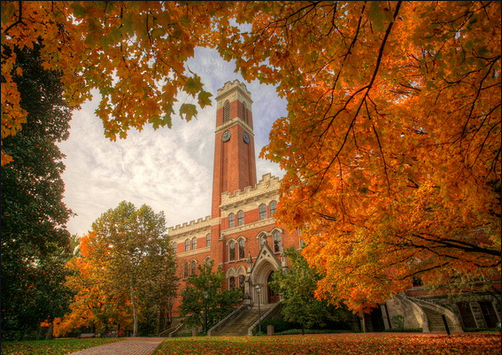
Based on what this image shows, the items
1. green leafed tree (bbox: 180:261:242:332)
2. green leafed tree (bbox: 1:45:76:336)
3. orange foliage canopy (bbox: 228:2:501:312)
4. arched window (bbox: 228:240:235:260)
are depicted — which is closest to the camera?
orange foliage canopy (bbox: 228:2:501:312)

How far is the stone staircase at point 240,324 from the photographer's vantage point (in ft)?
61.7

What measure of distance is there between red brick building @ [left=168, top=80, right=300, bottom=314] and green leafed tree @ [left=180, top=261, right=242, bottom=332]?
9.47 feet

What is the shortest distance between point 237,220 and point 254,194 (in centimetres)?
359

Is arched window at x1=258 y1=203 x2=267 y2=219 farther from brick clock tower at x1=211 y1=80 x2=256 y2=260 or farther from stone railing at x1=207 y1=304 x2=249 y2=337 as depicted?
stone railing at x1=207 y1=304 x2=249 y2=337

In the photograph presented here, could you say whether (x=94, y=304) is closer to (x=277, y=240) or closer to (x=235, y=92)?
(x=277, y=240)

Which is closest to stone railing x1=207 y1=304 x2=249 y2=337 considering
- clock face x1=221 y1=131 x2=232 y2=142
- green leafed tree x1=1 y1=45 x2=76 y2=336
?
green leafed tree x1=1 y1=45 x2=76 y2=336

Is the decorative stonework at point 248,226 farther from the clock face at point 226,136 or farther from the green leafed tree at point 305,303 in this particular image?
the clock face at point 226,136

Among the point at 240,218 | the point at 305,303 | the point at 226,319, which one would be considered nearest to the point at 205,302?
the point at 226,319

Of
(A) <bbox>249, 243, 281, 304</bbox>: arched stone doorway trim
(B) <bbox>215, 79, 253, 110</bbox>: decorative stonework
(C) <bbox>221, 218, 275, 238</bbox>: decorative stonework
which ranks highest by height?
(B) <bbox>215, 79, 253, 110</bbox>: decorative stonework

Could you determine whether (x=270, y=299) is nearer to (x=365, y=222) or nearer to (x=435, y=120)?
(x=365, y=222)

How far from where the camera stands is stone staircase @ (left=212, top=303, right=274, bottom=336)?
1881 centimetres

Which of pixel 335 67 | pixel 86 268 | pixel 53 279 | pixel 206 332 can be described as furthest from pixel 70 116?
pixel 86 268

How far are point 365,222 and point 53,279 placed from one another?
1459 centimetres

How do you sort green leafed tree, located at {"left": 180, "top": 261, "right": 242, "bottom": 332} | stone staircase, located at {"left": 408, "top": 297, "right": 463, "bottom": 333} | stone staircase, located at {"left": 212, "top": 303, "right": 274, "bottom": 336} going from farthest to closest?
1. green leafed tree, located at {"left": 180, "top": 261, "right": 242, "bottom": 332}
2. stone staircase, located at {"left": 212, "top": 303, "right": 274, "bottom": 336}
3. stone staircase, located at {"left": 408, "top": 297, "right": 463, "bottom": 333}
